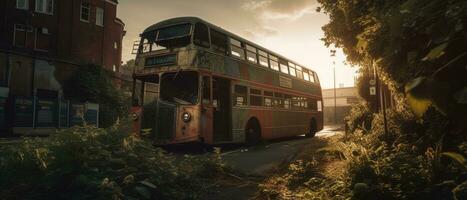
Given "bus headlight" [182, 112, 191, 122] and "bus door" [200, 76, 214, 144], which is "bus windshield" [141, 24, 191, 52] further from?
"bus headlight" [182, 112, 191, 122]

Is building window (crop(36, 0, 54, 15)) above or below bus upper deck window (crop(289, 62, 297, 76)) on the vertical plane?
above

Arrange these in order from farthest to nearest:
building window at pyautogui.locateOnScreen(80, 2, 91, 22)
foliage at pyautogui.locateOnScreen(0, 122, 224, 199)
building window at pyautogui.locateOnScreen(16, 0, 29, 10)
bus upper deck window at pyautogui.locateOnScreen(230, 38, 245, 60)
Result: building window at pyautogui.locateOnScreen(80, 2, 91, 22), building window at pyautogui.locateOnScreen(16, 0, 29, 10), bus upper deck window at pyautogui.locateOnScreen(230, 38, 245, 60), foliage at pyautogui.locateOnScreen(0, 122, 224, 199)

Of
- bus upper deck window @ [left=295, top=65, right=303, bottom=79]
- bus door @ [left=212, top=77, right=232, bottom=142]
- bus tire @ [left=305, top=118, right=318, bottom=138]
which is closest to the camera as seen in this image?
bus door @ [left=212, top=77, right=232, bottom=142]

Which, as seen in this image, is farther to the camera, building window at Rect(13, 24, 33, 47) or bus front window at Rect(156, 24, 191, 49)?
building window at Rect(13, 24, 33, 47)

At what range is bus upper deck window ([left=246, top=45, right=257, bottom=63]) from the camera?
13.7 meters

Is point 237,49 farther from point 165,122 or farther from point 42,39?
point 42,39

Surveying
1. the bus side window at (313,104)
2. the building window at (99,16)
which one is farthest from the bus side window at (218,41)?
the building window at (99,16)

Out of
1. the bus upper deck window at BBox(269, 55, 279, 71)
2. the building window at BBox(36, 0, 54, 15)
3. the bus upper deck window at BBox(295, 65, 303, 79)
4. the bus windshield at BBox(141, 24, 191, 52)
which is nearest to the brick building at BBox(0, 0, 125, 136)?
the building window at BBox(36, 0, 54, 15)

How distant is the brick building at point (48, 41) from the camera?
25266 mm

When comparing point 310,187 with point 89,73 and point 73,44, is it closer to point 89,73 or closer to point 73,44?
point 89,73

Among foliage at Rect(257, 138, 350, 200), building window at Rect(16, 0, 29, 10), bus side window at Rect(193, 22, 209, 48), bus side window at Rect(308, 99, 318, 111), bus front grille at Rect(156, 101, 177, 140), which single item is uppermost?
building window at Rect(16, 0, 29, 10)

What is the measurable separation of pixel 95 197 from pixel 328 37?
1093cm

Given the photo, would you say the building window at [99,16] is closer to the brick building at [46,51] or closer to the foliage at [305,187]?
the brick building at [46,51]

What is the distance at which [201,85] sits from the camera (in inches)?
418
